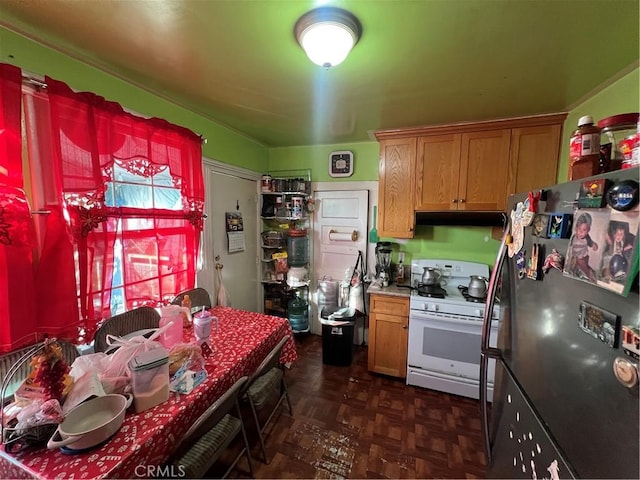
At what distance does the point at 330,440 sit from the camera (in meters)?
1.77

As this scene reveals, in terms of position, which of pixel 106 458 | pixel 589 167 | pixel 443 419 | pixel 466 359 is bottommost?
pixel 443 419

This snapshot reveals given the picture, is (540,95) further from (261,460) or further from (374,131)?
(261,460)

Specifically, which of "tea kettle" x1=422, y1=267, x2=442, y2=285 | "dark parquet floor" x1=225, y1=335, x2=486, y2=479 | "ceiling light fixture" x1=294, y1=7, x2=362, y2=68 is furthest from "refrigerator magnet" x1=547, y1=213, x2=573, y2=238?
"tea kettle" x1=422, y1=267, x2=442, y2=285

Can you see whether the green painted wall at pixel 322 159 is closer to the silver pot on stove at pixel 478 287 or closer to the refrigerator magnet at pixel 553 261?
the silver pot on stove at pixel 478 287

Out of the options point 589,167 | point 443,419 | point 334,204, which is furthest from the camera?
point 334,204

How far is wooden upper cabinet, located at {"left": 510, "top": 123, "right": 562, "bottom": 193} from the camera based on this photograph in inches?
82.4

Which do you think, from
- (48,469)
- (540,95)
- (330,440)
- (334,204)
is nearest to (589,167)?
(540,95)

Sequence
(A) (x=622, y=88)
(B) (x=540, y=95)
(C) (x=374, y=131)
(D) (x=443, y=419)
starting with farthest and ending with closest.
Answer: (C) (x=374, y=131)
(D) (x=443, y=419)
(B) (x=540, y=95)
(A) (x=622, y=88)

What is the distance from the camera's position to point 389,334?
Result: 8.16ft

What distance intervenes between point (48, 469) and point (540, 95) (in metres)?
3.05

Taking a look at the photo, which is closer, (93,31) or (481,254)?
(93,31)

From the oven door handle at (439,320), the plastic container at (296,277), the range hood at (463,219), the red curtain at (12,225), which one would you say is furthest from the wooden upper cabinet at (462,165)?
the red curtain at (12,225)

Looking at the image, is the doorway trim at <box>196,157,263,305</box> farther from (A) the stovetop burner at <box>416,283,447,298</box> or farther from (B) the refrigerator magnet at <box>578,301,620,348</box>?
(B) the refrigerator magnet at <box>578,301,620,348</box>

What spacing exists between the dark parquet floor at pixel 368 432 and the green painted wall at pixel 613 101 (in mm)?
1919
